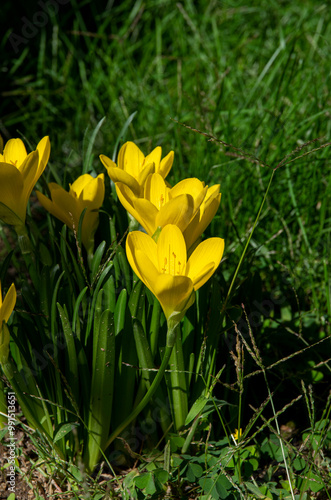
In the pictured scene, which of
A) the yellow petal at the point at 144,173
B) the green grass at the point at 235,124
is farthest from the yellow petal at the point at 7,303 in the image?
the green grass at the point at 235,124

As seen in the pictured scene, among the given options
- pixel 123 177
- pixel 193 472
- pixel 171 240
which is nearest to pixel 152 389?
pixel 193 472

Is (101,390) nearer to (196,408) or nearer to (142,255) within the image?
(196,408)

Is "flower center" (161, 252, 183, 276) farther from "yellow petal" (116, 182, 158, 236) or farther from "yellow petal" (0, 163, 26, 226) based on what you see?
"yellow petal" (0, 163, 26, 226)

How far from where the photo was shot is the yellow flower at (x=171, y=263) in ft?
3.09

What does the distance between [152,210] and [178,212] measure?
2.4 inches

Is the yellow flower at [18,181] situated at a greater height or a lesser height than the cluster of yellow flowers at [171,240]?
greater

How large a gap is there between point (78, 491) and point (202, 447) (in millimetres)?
305

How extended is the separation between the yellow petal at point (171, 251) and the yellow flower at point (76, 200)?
0.86 feet

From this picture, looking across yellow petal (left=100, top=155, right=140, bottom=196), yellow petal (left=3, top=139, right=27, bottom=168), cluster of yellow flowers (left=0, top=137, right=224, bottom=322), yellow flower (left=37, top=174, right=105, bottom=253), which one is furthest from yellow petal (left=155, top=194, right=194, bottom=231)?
yellow petal (left=3, top=139, right=27, bottom=168)

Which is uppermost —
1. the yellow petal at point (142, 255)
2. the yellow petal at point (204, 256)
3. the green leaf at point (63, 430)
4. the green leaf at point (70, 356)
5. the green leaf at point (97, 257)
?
the yellow petal at point (142, 255)

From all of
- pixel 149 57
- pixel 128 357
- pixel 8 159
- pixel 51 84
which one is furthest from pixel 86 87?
pixel 128 357

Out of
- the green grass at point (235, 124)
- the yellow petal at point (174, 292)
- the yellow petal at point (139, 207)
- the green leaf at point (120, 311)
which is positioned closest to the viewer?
the yellow petal at point (174, 292)

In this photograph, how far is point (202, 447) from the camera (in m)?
1.29

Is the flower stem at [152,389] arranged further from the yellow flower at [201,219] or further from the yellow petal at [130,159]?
the yellow petal at [130,159]
